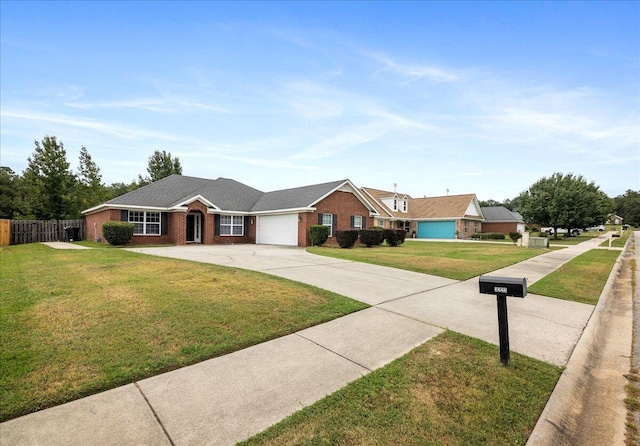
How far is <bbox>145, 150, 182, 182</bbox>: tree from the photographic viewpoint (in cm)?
5178

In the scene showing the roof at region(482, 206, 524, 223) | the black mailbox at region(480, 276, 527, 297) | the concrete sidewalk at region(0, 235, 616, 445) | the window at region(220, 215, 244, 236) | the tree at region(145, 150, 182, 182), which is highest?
the tree at region(145, 150, 182, 182)

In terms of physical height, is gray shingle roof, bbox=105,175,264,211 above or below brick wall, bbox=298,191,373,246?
above

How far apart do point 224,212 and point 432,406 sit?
22.6m

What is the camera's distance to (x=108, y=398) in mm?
2830

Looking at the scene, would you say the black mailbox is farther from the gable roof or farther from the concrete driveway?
the gable roof

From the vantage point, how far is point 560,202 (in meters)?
34.8

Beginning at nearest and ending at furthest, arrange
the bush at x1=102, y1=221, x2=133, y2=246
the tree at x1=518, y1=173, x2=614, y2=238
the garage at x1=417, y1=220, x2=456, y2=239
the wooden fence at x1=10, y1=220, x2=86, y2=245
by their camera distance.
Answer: the bush at x1=102, y1=221, x2=133, y2=246, the wooden fence at x1=10, y1=220, x2=86, y2=245, the tree at x1=518, y1=173, x2=614, y2=238, the garage at x1=417, y1=220, x2=456, y2=239

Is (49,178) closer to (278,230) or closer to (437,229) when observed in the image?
(278,230)

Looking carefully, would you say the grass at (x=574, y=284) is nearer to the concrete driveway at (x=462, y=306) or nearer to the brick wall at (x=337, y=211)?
the concrete driveway at (x=462, y=306)

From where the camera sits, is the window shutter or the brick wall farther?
the brick wall

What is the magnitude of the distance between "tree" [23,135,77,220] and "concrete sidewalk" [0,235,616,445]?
3225 cm

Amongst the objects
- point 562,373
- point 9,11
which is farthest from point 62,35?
point 562,373

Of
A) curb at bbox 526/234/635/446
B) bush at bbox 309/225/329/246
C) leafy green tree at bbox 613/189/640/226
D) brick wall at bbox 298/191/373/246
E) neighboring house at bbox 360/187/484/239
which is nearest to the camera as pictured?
curb at bbox 526/234/635/446

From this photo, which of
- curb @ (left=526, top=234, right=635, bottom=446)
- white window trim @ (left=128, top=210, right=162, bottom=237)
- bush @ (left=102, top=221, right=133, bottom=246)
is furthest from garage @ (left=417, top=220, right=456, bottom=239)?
curb @ (left=526, top=234, right=635, bottom=446)
